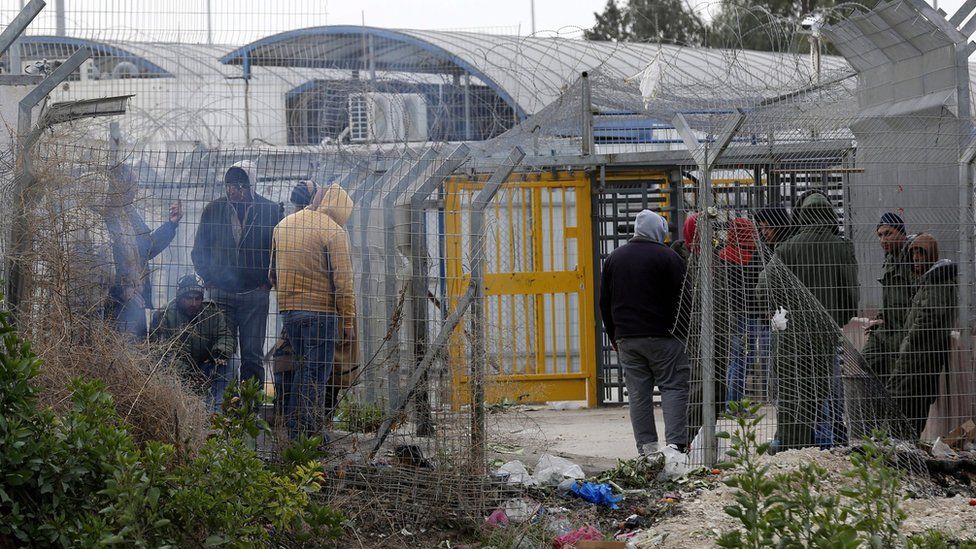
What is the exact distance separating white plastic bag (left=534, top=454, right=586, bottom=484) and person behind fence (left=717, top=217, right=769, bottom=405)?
117 centimetres

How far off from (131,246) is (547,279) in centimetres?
553

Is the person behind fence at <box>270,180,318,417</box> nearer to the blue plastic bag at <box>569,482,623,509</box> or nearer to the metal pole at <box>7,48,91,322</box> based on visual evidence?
the metal pole at <box>7,48,91,322</box>

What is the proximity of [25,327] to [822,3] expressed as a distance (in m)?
35.0

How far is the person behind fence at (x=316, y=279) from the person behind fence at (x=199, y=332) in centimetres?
36

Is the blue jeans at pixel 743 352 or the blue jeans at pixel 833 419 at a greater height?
the blue jeans at pixel 743 352

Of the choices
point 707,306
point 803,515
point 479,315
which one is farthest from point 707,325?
point 803,515

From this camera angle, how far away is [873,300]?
7.57 metres

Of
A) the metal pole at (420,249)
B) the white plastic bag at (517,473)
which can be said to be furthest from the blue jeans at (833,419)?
the metal pole at (420,249)

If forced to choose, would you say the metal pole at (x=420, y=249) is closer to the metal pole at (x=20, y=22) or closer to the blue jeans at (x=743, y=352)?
the blue jeans at (x=743, y=352)

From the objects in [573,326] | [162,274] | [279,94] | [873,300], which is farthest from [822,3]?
[162,274]

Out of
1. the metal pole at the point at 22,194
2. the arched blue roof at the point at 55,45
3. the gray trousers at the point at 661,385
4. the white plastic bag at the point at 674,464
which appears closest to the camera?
the metal pole at the point at 22,194

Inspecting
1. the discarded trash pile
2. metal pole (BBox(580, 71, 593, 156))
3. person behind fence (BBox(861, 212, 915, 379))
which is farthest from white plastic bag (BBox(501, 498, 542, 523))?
metal pole (BBox(580, 71, 593, 156))

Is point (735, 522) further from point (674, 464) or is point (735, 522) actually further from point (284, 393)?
point (284, 393)

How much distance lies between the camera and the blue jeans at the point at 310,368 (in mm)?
5996
